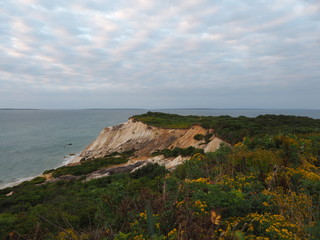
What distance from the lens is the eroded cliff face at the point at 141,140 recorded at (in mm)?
31998

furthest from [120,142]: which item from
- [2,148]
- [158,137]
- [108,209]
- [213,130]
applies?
[108,209]

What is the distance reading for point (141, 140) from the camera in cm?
3994

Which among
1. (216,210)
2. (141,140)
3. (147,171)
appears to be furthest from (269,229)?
(141,140)

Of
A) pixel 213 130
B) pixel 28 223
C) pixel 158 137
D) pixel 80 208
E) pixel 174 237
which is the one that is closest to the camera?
pixel 174 237

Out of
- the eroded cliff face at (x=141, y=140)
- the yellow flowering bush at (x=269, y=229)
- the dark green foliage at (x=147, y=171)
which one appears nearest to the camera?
the yellow flowering bush at (x=269, y=229)

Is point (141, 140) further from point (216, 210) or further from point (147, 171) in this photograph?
point (216, 210)

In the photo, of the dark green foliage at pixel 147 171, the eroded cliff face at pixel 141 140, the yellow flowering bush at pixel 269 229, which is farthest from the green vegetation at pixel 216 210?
the eroded cliff face at pixel 141 140

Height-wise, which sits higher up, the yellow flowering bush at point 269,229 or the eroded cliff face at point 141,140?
Result: the yellow flowering bush at point 269,229

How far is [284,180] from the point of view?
5.53m

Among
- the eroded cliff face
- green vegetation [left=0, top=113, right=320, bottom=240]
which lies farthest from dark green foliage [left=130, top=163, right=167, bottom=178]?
the eroded cliff face

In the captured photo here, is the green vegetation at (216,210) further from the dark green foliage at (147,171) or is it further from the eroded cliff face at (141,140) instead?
the eroded cliff face at (141,140)

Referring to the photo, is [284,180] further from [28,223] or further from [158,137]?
[158,137]

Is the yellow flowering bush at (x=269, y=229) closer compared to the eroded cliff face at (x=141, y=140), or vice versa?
the yellow flowering bush at (x=269, y=229)

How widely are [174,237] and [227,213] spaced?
150 cm
